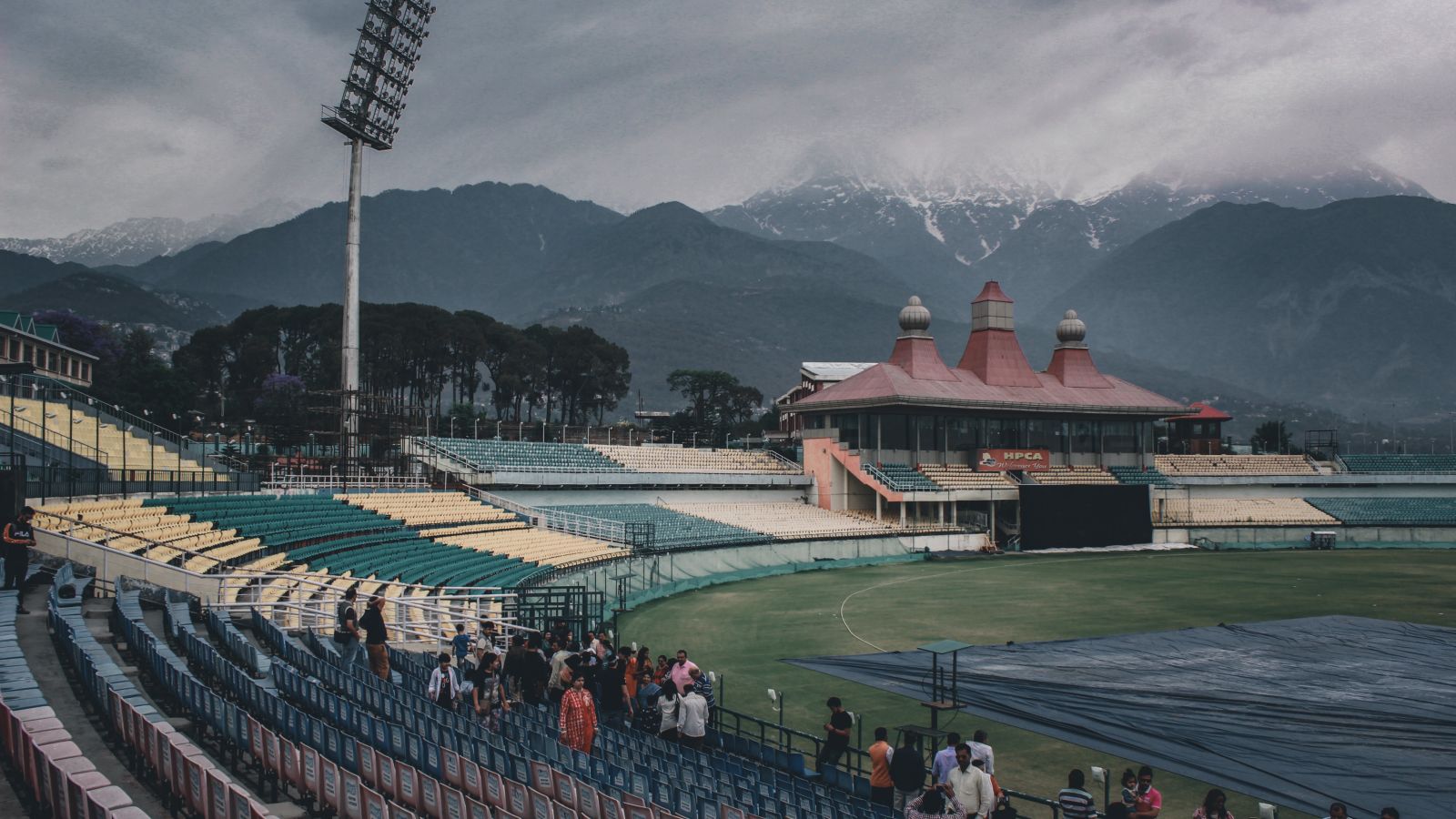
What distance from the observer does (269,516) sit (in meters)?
29.5

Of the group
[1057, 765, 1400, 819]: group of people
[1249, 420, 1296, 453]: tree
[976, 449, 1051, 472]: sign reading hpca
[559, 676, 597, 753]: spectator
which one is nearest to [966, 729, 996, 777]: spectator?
[1057, 765, 1400, 819]: group of people

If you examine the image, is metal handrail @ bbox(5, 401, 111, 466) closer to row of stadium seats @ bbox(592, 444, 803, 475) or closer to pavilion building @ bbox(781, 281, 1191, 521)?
row of stadium seats @ bbox(592, 444, 803, 475)

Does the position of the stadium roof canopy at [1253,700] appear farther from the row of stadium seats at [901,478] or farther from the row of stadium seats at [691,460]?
the row of stadium seats at [691,460]

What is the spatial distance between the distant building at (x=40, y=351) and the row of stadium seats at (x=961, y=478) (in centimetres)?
4690

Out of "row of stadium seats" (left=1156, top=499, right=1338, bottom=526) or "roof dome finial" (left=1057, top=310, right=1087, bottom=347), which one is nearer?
"row of stadium seats" (left=1156, top=499, right=1338, bottom=526)

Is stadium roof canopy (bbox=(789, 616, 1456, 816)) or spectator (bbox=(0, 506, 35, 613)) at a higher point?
spectator (bbox=(0, 506, 35, 613))

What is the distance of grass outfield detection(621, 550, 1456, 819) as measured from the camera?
18.5 metres

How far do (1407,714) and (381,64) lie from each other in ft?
152

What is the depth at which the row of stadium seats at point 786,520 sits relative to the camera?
50219mm

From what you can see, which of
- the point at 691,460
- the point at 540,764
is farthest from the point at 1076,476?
the point at 540,764

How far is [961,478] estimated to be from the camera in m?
58.1

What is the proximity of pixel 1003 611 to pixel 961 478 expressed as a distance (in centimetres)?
2581

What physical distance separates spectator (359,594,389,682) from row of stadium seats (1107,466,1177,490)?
54.6 metres

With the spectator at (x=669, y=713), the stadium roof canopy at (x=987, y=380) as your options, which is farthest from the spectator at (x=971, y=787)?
the stadium roof canopy at (x=987, y=380)
